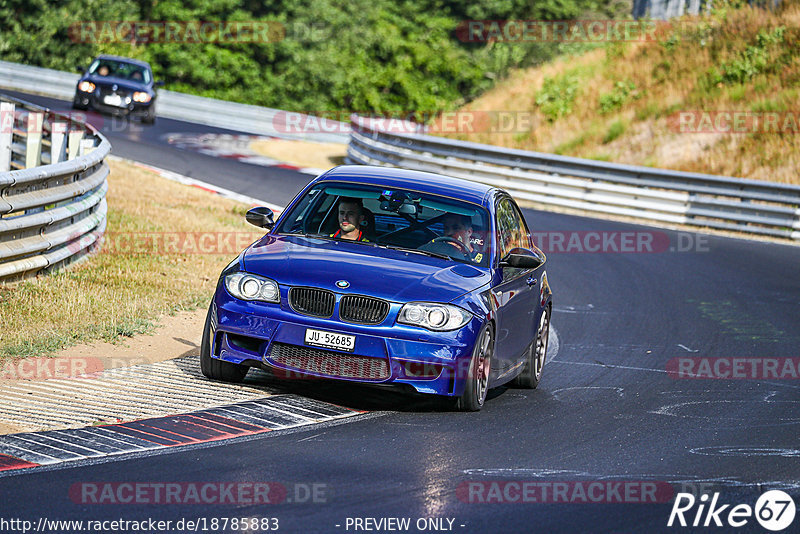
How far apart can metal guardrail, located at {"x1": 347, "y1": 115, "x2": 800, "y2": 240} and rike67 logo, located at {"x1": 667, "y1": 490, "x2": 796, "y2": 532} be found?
1761cm

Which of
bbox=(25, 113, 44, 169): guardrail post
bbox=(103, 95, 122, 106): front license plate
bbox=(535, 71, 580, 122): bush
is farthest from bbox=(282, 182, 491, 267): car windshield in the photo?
bbox=(535, 71, 580, 122): bush

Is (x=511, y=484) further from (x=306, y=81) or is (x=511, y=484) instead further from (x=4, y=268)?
(x=306, y=81)

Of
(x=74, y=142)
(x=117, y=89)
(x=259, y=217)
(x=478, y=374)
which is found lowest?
(x=117, y=89)

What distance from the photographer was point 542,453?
7.40m

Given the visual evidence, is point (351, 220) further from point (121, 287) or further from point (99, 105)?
point (99, 105)

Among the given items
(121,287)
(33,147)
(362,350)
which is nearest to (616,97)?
(33,147)

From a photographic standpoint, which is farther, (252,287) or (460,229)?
(460,229)

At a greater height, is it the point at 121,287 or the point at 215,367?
the point at 215,367

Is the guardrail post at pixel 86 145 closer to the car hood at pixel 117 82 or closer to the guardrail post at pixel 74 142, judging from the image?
the guardrail post at pixel 74 142

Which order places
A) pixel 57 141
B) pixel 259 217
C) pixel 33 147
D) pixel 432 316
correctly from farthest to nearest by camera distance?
pixel 33 147
pixel 57 141
pixel 259 217
pixel 432 316

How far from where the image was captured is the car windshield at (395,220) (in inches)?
358

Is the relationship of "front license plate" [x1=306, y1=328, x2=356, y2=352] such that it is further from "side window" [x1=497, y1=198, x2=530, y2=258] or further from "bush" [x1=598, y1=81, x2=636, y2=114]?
"bush" [x1=598, y1=81, x2=636, y2=114]

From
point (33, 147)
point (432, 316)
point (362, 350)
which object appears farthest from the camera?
point (33, 147)

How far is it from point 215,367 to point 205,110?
113 feet
